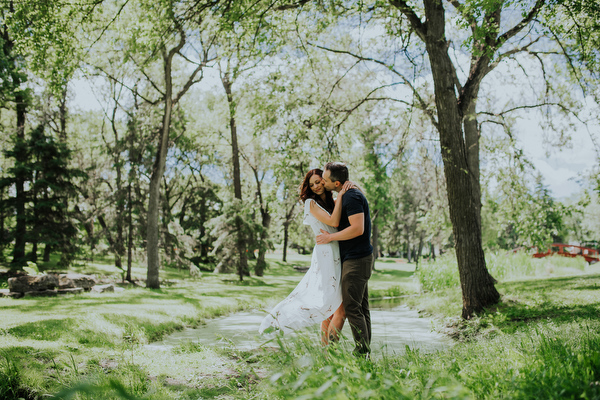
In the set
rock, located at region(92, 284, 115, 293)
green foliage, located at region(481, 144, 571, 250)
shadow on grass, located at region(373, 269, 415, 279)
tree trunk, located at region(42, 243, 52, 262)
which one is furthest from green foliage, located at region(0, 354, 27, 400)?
shadow on grass, located at region(373, 269, 415, 279)

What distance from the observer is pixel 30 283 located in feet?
35.1

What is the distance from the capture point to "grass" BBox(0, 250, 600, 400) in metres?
2.34

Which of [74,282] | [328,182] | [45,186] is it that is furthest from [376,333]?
[45,186]

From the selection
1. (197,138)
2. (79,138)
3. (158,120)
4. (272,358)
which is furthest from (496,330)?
(79,138)

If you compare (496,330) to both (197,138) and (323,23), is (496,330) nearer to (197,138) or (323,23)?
(323,23)

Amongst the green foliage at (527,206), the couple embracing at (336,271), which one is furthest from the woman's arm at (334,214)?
the green foliage at (527,206)

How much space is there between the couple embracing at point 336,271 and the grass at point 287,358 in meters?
0.38

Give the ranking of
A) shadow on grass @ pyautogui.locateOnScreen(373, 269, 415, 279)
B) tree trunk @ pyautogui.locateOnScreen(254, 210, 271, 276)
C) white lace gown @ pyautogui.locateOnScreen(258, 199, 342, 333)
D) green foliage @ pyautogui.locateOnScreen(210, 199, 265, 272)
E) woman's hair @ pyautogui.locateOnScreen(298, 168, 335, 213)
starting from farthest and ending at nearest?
shadow on grass @ pyautogui.locateOnScreen(373, 269, 415, 279) → tree trunk @ pyautogui.locateOnScreen(254, 210, 271, 276) → green foliage @ pyautogui.locateOnScreen(210, 199, 265, 272) → woman's hair @ pyautogui.locateOnScreen(298, 168, 335, 213) → white lace gown @ pyautogui.locateOnScreen(258, 199, 342, 333)

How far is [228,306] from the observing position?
10.7 m

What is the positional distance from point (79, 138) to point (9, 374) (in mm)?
25919

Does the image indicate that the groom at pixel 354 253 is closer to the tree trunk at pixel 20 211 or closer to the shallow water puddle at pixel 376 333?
the shallow water puddle at pixel 376 333

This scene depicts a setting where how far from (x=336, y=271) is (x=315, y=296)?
0.37m

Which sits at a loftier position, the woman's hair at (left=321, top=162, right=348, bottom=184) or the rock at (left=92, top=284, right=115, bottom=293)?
the woman's hair at (left=321, top=162, right=348, bottom=184)

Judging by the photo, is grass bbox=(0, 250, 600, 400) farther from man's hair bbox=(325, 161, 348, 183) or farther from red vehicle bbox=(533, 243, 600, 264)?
red vehicle bbox=(533, 243, 600, 264)
